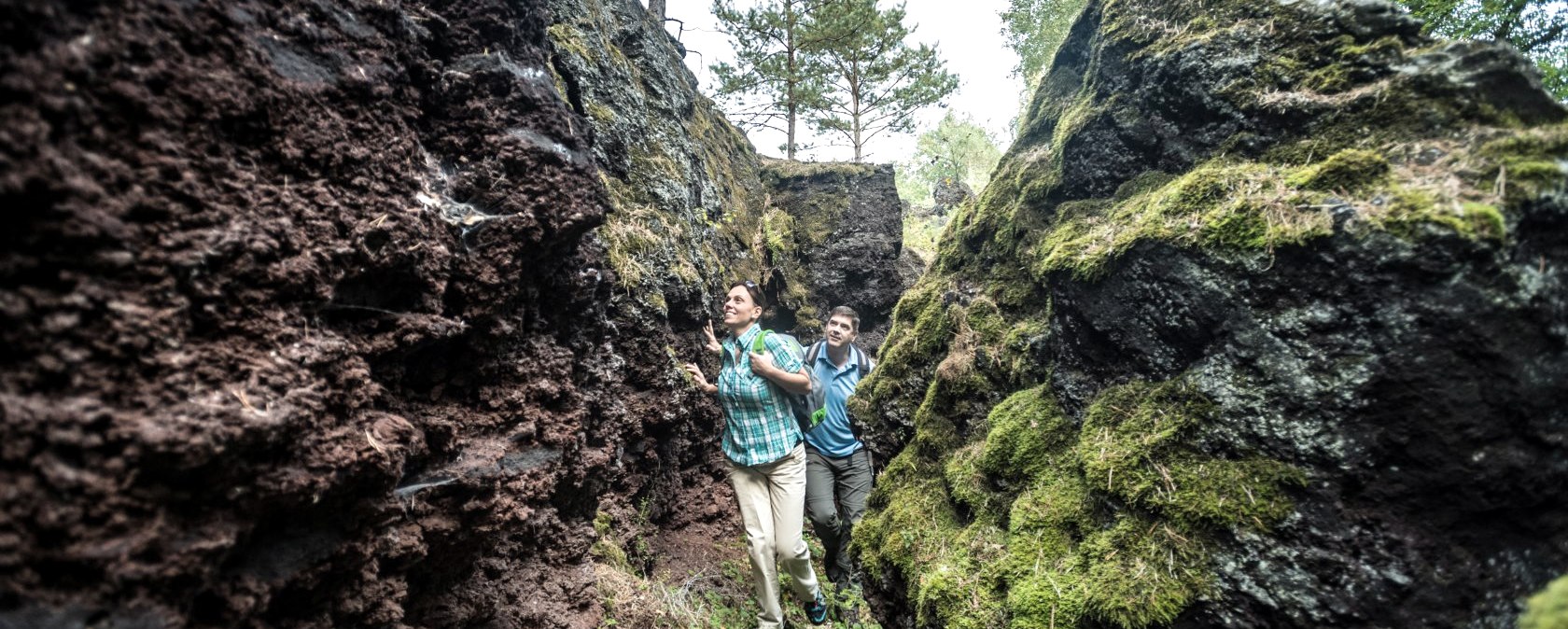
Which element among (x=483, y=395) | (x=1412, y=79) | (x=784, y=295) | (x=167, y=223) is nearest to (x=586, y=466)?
(x=483, y=395)

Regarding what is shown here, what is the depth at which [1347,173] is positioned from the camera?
9.39 ft

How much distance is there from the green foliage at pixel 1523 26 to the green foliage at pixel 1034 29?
14.5 meters

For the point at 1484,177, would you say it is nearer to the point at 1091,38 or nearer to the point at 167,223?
the point at 1091,38

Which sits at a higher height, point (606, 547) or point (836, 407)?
point (836, 407)

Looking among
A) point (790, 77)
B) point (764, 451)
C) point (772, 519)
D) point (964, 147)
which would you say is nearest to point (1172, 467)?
point (764, 451)

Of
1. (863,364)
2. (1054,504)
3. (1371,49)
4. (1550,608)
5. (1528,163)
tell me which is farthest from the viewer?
(863,364)

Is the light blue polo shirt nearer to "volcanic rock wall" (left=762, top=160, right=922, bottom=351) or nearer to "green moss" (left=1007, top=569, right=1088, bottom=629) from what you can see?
"green moss" (left=1007, top=569, right=1088, bottom=629)

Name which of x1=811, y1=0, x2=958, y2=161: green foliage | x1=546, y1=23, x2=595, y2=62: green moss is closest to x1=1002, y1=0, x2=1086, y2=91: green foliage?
x1=811, y1=0, x2=958, y2=161: green foliage

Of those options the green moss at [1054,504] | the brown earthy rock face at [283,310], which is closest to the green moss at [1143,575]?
the green moss at [1054,504]

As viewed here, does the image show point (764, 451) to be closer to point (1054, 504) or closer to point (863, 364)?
point (863, 364)

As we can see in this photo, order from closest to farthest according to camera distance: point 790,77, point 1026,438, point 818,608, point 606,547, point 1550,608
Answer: point 1550,608
point 1026,438
point 606,547
point 818,608
point 790,77

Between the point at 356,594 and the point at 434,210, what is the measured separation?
1.73m

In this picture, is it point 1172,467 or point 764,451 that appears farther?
point 764,451

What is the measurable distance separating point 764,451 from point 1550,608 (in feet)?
14.8
